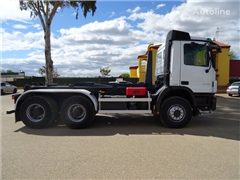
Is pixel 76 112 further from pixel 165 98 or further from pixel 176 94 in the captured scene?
pixel 176 94

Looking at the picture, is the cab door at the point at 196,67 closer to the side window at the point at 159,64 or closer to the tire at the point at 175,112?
the tire at the point at 175,112

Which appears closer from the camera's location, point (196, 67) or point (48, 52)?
point (196, 67)

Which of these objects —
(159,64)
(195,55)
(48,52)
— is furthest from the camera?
(48,52)

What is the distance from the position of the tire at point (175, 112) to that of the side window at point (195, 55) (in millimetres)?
1278

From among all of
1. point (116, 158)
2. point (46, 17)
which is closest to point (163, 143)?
point (116, 158)

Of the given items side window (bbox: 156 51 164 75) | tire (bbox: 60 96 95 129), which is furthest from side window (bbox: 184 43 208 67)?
tire (bbox: 60 96 95 129)

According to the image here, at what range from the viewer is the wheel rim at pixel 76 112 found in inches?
245

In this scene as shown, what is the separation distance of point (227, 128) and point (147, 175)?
14.6ft

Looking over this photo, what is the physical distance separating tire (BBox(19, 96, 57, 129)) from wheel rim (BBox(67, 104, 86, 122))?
56 cm

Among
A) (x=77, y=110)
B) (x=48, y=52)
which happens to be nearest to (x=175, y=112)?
(x=77, y=110)

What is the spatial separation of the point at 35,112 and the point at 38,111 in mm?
106

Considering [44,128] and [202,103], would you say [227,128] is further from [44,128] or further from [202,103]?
[44,128]

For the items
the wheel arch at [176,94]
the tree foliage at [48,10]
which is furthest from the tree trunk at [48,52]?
the wheel arch at [176,94]

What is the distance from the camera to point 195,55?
6.35m
